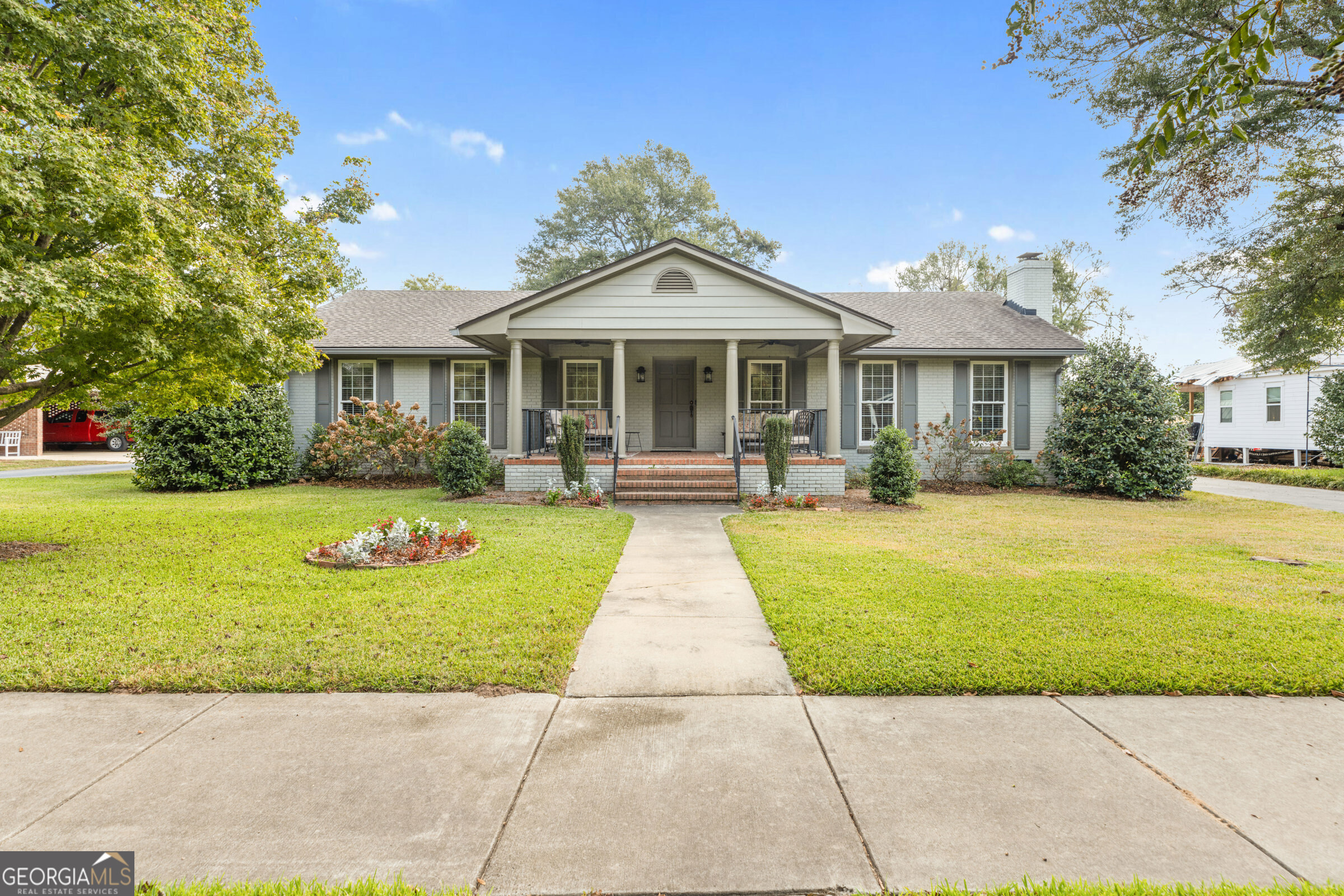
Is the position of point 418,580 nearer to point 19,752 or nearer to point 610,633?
point 610,633

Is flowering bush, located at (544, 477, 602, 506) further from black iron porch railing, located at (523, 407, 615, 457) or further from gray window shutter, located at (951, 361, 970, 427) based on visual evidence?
gray window shutter, located at (951, 361, 970, 427)

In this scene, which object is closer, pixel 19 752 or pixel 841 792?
pixel 841 792

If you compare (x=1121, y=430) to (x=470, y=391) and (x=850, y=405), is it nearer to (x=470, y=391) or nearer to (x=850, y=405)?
(x=850, y=405)

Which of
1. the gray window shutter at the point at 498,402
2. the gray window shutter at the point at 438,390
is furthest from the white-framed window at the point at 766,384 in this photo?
the gray window shutter at the point at 438,390

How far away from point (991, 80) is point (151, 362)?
14.5 m

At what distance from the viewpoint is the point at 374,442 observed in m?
12.8

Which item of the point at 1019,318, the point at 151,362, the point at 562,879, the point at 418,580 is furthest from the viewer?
the point at 1019,318

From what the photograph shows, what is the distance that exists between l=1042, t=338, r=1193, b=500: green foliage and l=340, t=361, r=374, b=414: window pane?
51.4ft

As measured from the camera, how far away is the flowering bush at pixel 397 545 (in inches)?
223

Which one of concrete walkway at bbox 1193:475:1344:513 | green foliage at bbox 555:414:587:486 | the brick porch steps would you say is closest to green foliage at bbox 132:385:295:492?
green foliage at bbox 555:414:587:486

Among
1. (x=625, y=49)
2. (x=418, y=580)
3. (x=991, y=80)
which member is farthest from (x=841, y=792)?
(x=625, y=49)

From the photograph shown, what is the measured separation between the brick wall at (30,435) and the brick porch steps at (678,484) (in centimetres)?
2622

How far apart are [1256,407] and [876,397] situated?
18659 mm

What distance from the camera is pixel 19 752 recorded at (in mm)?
2447
